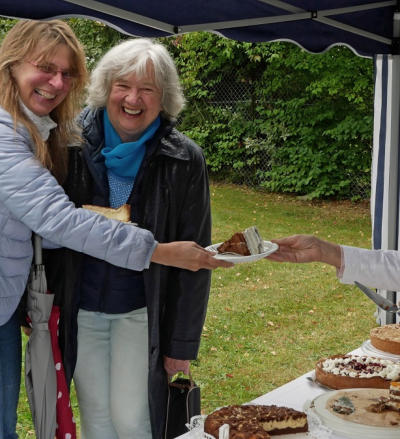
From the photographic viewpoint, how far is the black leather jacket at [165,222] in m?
2.61

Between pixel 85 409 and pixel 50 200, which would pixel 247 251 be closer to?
pixel 50 200

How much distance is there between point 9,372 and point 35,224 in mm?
634

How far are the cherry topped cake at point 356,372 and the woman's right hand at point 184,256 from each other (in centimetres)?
54

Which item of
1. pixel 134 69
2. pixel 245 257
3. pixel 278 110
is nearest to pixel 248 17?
pixel 134 69

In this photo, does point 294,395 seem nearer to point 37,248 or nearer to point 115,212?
point 115,212

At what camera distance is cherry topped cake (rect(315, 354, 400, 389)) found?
86.4 inches

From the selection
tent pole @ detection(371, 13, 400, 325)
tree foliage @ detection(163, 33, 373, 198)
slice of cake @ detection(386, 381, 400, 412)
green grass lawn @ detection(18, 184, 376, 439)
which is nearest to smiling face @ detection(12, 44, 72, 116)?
slice of cake @ detection(386, 381, 400, 412)

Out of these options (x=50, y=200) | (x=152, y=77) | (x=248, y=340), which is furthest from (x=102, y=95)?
(x=248, y=340)

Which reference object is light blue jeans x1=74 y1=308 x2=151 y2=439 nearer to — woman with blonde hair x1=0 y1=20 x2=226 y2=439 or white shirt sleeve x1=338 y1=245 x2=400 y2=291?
woman with blonde hair x1=0 y1=20 x2=226 y2=439

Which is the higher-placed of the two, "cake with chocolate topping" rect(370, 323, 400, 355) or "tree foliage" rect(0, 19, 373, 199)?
"tree foliage" rect(0, 19, 373, 199)

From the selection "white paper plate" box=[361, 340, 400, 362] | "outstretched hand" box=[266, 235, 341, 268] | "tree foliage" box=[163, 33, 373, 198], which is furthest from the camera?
"tree foliage" box=[163, 33, 373, 198]

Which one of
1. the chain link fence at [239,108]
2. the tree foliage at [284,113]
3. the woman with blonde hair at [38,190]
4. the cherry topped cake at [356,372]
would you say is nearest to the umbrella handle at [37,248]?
the woman with blonde hair at [38,190]

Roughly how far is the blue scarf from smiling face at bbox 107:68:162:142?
0.12 feet

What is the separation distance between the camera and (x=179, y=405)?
2.71m
